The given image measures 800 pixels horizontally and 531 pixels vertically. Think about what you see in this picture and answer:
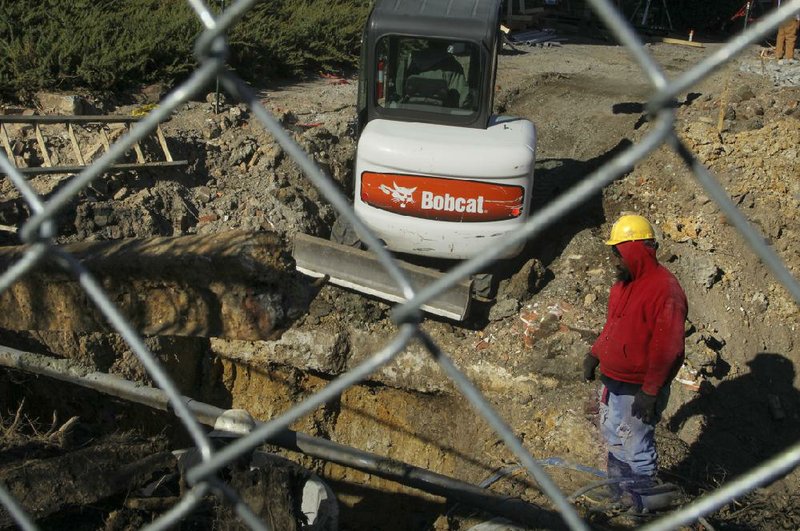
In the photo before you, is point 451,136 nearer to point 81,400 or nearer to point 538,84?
point 81,400

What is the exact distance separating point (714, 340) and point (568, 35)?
12.9 meters

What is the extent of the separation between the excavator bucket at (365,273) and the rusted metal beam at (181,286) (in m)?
4.50

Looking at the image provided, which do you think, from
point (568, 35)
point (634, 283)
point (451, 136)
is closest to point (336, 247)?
point (451, 136)

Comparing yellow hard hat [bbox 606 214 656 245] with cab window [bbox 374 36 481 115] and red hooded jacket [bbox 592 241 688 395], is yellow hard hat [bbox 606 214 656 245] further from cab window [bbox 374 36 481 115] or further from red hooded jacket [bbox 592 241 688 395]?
cab window [bbox 374 36 481 115]

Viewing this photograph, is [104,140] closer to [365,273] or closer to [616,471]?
[365,273]

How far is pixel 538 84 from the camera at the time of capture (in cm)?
1275

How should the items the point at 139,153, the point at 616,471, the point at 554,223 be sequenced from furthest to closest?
the point at 139,153 → the point at 554,223 → the point at 616,471

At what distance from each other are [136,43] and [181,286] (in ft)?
27.4

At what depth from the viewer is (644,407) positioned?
13.9 feet

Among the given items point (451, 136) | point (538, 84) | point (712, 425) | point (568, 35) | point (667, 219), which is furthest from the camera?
point (568, 35)

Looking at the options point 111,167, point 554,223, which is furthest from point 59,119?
point 554,223

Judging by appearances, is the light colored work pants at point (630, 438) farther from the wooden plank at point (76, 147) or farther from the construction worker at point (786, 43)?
the construction worker at point (786, 43)

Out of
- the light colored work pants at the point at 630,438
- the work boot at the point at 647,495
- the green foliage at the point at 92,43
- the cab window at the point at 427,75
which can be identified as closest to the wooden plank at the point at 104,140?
the green foliage at the point at 92,43

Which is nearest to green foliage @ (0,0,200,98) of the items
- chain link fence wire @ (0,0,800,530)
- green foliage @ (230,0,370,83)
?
green foliage @ (230,0,370,83)
